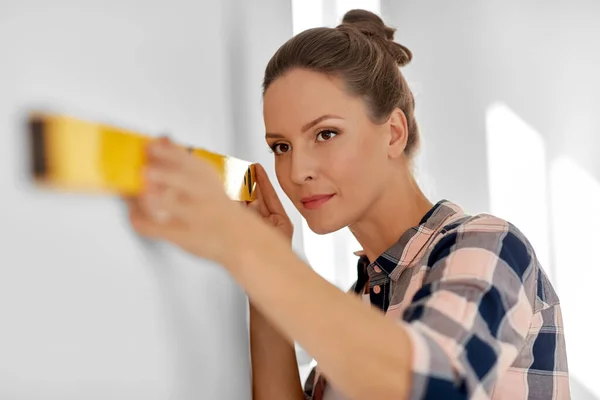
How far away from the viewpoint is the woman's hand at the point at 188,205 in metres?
0.57

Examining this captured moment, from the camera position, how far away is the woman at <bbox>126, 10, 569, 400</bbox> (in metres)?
0.62

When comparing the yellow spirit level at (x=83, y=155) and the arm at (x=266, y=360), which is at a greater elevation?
the yellow spirit level at (x=83, y=155)

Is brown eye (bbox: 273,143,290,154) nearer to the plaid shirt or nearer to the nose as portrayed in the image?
the nose

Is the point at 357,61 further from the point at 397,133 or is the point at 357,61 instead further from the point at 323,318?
the point at 323,318

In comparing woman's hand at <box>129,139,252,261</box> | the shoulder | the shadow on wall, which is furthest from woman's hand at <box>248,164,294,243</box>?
the shadow on wall

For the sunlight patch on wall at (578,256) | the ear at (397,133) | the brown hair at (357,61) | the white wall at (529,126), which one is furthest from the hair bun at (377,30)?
the sunlight patch on wall at (578,256)

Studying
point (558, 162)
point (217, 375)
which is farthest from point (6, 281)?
point (558, 162)

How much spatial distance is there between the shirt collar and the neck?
34 millimetres

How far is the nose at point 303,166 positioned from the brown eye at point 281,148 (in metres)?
0.06

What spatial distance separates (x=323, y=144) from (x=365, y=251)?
0.31m

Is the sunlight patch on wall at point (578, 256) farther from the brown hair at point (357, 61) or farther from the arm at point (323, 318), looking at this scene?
the arm at point (323, 318)

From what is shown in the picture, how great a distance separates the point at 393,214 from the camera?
123cm

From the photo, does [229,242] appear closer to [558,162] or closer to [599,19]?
[558,162]

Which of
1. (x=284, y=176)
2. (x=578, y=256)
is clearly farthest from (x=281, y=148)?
(x=578, y=256)
